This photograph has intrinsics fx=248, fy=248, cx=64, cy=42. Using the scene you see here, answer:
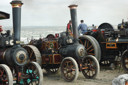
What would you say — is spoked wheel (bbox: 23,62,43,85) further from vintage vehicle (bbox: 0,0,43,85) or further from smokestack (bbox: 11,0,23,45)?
smokestack (bbox: 11,0,23,45)

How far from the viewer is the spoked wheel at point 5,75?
4562mm

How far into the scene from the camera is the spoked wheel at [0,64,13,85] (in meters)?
4.56

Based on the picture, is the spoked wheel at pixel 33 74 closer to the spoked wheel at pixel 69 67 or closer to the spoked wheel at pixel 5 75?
the spoked wheel at pixel 5 75

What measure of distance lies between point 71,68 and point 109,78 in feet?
3.89

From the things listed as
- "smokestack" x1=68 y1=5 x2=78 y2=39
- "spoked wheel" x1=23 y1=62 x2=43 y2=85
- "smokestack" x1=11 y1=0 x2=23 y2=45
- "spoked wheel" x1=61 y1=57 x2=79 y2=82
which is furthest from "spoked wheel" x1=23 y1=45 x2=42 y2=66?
"smokestack" x1=11 y1=0 x2=23 y2=45

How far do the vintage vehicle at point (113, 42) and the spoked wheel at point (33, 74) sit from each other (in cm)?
333

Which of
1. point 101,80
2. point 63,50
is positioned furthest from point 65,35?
point 101,80

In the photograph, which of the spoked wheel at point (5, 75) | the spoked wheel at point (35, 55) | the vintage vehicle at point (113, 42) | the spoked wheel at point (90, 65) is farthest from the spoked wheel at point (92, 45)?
the spoked wheel at point (5, 75)

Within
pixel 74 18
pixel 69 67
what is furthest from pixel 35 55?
pixel 74 18

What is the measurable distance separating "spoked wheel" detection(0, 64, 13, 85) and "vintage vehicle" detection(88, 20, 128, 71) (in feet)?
12.9

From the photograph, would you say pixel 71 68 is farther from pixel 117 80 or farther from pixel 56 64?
pixel 117 80

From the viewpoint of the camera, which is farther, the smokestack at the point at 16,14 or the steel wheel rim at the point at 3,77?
the smokestack at the point at 16,14

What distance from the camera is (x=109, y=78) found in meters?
6.70

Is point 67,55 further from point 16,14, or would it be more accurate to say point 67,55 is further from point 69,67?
point 16,14
